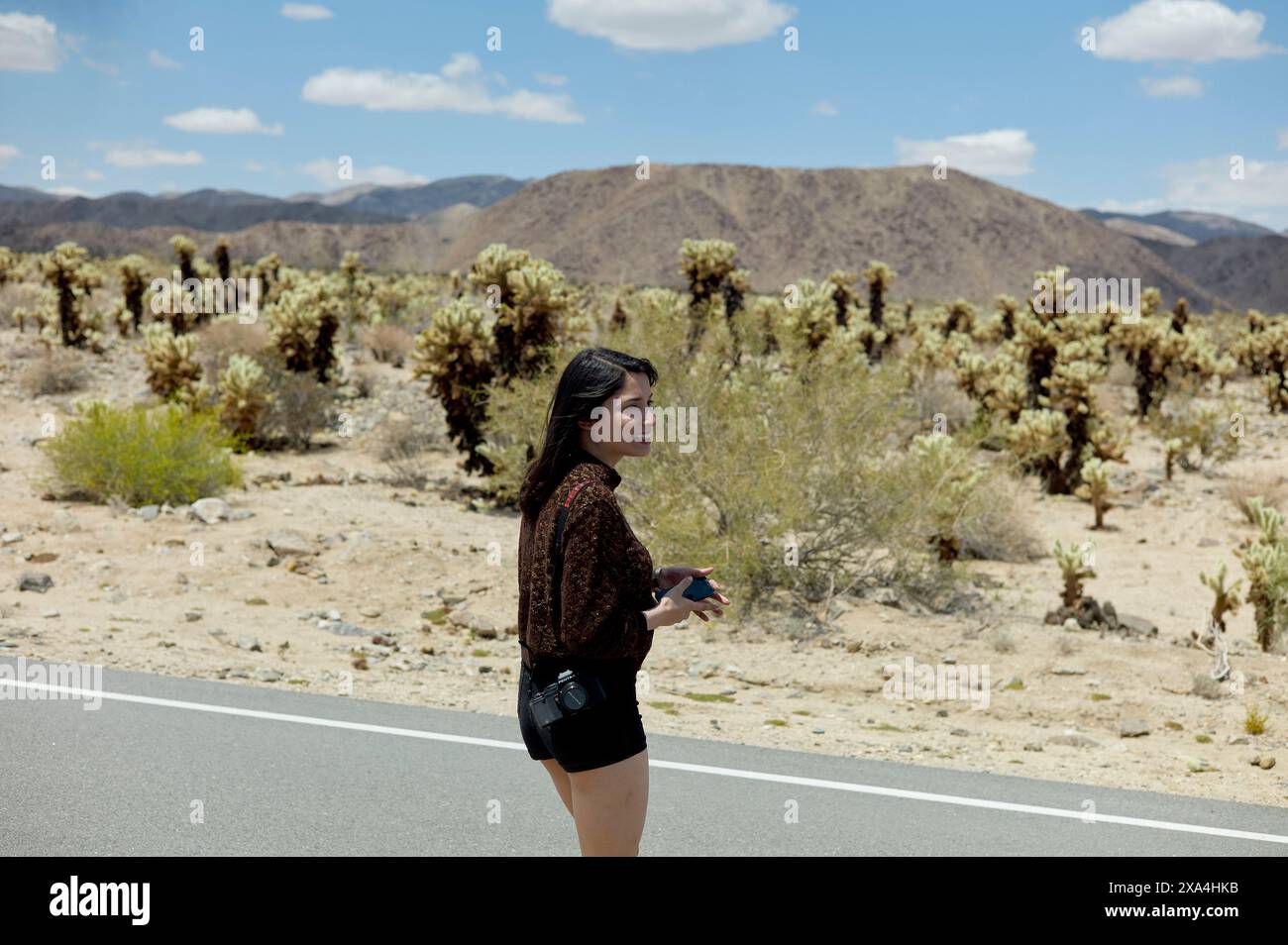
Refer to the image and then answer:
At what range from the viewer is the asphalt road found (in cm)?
512

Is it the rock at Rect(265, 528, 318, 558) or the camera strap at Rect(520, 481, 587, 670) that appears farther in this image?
the rock at Rect(265, 528, 318, 558)

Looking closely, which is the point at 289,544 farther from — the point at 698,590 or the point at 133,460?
the point at 698,590

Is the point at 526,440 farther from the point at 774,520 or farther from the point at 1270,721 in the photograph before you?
the point at 1270,721

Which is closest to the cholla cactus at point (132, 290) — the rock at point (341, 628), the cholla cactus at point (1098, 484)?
the rock at point (341, 628)

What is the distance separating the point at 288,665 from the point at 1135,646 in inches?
288

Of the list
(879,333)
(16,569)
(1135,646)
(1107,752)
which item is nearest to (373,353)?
(879,333)

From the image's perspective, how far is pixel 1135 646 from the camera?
409 inches

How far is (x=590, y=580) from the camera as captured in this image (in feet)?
9.90

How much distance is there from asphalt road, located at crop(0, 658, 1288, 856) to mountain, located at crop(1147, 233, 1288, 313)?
122735mm

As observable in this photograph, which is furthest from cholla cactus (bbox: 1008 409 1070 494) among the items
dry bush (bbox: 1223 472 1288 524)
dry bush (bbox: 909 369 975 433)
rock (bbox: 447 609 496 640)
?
rock (bbox: 447 609 496 640)

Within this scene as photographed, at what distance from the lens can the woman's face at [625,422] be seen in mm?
3180

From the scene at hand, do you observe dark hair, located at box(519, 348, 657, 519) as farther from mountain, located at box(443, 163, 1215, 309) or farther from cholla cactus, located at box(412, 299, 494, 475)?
mountain, located at box(443, 163, 1215, 309)

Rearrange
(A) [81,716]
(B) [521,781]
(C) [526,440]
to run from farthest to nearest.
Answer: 1. (C) [526,440]
2. (A) [81,716]
3. (B) [521,781]

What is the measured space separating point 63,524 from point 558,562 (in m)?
12.1
